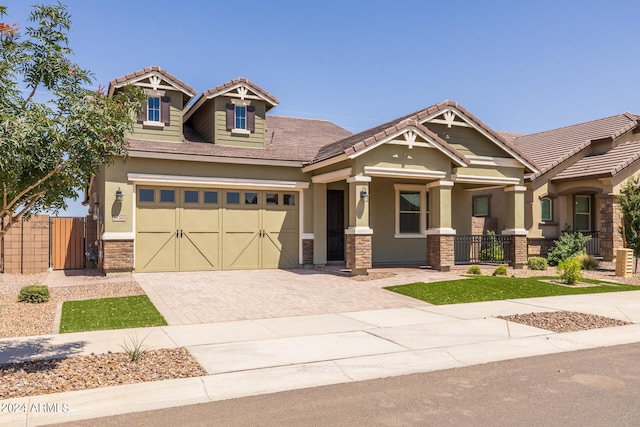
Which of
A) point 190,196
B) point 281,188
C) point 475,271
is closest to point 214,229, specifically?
point 190,196

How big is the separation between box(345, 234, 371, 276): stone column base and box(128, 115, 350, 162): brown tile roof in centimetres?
388

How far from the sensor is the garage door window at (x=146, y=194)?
16422 millimetres

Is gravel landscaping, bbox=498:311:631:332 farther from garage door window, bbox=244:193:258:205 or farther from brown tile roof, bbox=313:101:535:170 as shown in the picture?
garage door window, bbox=244:193:258:205

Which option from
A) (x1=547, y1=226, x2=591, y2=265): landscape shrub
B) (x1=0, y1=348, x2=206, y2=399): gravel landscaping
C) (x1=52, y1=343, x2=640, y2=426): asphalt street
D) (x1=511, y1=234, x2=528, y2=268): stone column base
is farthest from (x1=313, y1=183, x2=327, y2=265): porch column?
(x1=52, y1=343, x2=640, y2=426): asphalt street

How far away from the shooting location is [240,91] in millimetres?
18453

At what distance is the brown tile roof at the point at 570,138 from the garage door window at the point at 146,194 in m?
14.8

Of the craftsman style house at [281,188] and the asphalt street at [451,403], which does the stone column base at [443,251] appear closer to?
the craftsman style house at [281,188]

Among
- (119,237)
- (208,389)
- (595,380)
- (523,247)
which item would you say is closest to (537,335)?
(595,380)

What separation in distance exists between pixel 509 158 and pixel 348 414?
52.4 ft

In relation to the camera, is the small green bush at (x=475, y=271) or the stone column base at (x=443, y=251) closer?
the small green bush at (x=475, y=271)

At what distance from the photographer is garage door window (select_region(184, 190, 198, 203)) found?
1698 cm

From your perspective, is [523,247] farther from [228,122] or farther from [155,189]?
[155,189]

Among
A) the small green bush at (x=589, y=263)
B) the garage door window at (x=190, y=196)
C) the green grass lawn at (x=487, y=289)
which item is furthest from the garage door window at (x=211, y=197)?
the small green bush at (x=589, y=263)

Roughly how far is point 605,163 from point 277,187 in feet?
44.4
